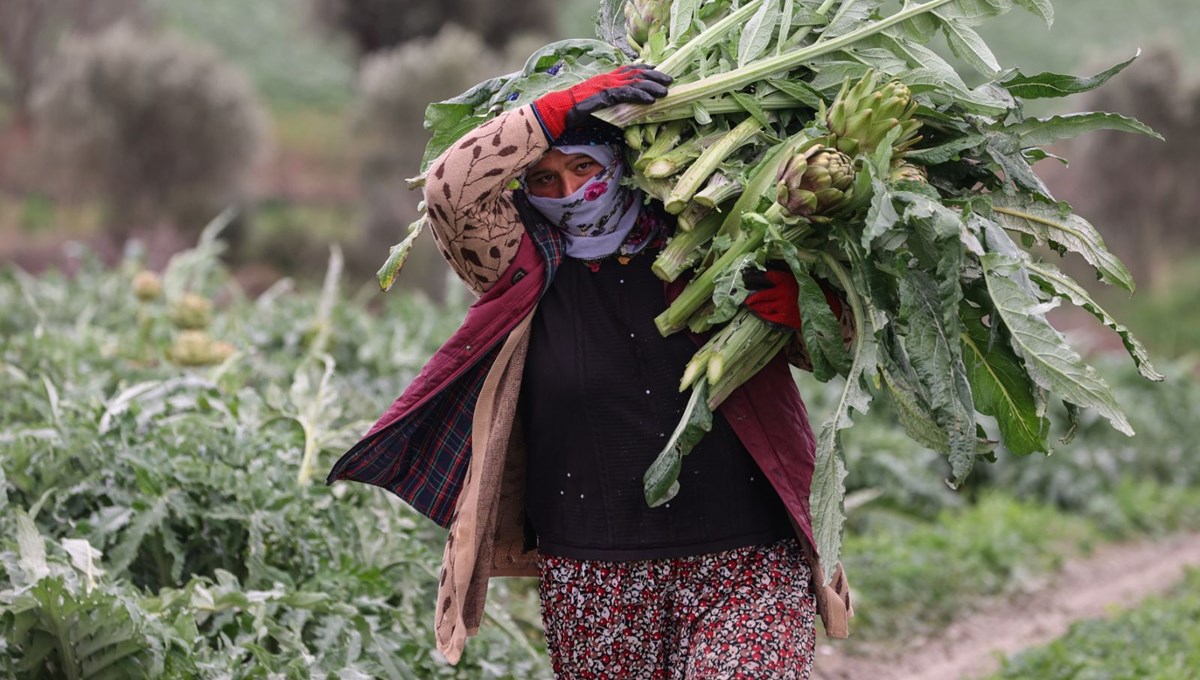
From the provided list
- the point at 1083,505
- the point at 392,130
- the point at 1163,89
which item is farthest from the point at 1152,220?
the point at 1083,505

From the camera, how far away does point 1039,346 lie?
265 centimetres

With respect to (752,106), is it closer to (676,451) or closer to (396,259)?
(676,451)

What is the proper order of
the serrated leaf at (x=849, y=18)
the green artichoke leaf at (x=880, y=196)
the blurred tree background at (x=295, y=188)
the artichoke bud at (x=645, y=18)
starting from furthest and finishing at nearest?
the blurred tree background at (x=295, y=188), the artichoke bud at (x=645, y=18), the serrated leaf at (x=849, y=18), the green artichoke leaf at (x=880, y=196)

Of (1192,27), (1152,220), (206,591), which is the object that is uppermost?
(206,591)

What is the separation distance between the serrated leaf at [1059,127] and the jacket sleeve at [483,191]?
3.36 feet

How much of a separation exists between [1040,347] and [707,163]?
2.49 feet

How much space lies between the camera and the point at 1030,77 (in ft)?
9.86

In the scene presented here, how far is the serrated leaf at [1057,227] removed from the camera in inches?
116

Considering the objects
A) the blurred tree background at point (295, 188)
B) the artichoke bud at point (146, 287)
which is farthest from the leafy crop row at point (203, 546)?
the blurred tree background at point (295, 188)

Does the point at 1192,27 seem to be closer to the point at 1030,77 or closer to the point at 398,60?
the point at 398,60

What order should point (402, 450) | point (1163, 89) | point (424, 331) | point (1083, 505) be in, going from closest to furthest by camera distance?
point (402, 450)
point (424, 331)
point (1083, 505)
point (1163, 89)

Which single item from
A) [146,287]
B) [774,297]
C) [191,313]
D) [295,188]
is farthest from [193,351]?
[295,188]

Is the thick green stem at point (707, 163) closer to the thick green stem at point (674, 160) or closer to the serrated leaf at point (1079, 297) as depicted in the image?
the thick green stem at point (674, 160)

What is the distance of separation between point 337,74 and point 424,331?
2948 centimetres
